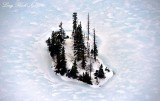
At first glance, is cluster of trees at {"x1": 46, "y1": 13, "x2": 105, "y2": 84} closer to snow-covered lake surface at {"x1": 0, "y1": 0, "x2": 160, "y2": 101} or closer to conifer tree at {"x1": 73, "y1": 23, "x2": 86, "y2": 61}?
conifer tree at {"x1": 73, "y1": 23, "x2": 86, "y2": 61}

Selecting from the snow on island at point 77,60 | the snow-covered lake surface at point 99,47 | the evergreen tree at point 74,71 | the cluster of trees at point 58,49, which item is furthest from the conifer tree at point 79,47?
the snow-covered lake surface at point 99,47

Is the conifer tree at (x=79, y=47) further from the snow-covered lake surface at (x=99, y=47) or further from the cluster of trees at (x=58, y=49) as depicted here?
the snow-covered lake surface at (x=99, y=47)

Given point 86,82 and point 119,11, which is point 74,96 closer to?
point 86,82

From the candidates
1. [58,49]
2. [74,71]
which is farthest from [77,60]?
[58,49]

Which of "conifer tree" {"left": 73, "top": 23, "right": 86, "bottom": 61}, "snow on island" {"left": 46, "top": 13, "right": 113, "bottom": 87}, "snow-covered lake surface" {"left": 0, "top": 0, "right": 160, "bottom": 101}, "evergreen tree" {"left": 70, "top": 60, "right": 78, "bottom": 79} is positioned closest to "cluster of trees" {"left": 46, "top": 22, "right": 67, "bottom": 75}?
"snow on island" {"left": 46, "top": 13, "right": 113, "bottom": 87}

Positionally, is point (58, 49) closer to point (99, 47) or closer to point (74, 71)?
point (74, 71)

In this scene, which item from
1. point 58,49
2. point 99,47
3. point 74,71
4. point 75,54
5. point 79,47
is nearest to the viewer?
point 74,71
